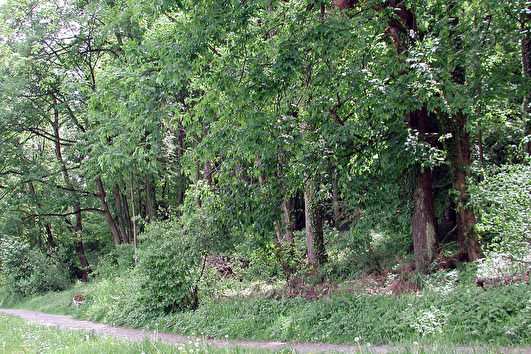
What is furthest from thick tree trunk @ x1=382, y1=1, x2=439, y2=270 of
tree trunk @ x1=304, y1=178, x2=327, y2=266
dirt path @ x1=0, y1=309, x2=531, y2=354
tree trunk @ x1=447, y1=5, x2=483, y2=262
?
dirt path @ x1=0, y1=309, x2=531, y2=354

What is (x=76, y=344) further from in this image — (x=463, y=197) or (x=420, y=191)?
(x=463, y=197)

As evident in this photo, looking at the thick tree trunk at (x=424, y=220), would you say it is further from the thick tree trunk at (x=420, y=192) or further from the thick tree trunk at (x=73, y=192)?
the thick tree trunk at (x=73, y=192)

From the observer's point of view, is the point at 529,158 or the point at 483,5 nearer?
the point at 529,158

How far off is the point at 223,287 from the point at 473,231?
21.5 feet

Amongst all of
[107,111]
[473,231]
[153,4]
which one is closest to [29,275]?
[107,111]

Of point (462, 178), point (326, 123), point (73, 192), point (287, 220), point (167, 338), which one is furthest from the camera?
point (73, 192)

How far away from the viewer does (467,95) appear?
25.2ft

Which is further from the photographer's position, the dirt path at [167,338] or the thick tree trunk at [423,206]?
the thick tree trunk at [423,206]

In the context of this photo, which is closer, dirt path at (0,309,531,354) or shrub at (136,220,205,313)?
dirt path at (0,309,531,354)

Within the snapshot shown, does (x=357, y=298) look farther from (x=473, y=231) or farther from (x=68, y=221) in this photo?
(x=68, y=221)

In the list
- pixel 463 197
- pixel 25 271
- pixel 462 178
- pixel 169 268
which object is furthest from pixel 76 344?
pixel 25 271

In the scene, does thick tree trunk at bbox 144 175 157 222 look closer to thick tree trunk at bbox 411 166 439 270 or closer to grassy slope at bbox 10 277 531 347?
grassy slope at bbox 10 277 531 347

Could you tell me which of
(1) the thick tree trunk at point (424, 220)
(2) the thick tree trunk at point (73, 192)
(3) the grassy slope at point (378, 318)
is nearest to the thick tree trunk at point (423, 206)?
(1) the thick tree trunk at point (424, 220)

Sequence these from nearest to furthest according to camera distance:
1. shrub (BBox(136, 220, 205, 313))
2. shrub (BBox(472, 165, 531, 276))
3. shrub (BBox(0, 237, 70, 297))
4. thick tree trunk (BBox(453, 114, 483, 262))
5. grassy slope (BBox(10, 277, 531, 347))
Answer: grassy slope (BBox(10, 277, 531, 347))
shrub (BBox(472, 165, 531, 276))
thick tree trunk (BBox(453, 114, 483, 262))
shrub (BBox(136, 220, 205, 313))
shrub (BBox(0, 237, 70, 297))
